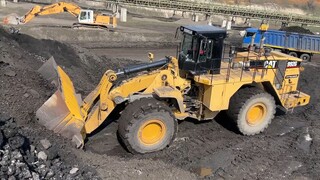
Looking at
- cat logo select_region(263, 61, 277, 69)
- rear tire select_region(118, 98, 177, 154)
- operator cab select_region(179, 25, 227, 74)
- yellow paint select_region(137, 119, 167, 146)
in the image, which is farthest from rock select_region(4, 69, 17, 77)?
cat logo select_region(263, 61, 277, 69)

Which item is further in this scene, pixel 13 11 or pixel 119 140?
pixel 13 11

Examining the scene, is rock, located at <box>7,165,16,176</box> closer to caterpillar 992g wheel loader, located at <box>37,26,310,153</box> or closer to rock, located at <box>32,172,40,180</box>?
rock, located at <box>32,172,40,180</box>

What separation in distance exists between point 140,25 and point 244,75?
23253 millimetres

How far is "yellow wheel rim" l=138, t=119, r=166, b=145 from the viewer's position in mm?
7477

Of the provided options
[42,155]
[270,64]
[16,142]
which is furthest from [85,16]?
[16,142]

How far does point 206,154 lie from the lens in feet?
26.2

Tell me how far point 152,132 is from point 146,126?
10.3 inches

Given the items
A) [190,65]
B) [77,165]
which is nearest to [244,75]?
[190,65]

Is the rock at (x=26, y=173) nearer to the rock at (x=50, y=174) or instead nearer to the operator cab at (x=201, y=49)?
the rock at (x=50, y=174)

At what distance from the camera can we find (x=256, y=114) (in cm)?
904

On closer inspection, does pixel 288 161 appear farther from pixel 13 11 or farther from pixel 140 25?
pixel 13 11

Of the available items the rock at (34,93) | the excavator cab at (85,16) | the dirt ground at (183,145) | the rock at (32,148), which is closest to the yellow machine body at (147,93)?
the dirt ground at (183,145)

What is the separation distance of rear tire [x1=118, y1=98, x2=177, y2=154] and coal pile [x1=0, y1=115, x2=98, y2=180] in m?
1.40

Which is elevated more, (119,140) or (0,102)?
(0,102)
